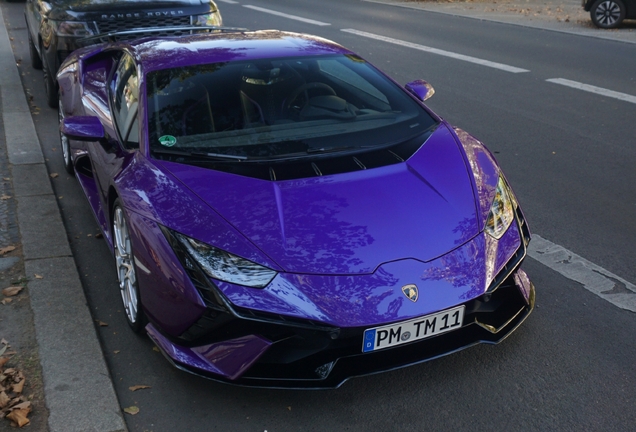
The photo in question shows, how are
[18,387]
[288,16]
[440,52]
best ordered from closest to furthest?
[18,387] → [440,52] → [288,16]

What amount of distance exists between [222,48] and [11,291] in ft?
6.24

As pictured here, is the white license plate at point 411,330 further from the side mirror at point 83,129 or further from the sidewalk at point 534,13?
the sidewalk at point 534,13

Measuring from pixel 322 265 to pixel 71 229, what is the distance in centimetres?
284

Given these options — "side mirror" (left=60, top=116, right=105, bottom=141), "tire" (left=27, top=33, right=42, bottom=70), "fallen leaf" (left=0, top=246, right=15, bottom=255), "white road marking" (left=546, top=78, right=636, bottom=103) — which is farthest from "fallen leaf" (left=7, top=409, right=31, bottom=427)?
"tire" (left=27, top=33, right=42, bottom=70)

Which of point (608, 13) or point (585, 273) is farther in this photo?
point (608, 13)

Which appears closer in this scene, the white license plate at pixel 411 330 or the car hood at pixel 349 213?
the white license plate at pixel 411 330

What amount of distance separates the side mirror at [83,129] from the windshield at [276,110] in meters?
0.45

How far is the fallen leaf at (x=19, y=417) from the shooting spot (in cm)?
313

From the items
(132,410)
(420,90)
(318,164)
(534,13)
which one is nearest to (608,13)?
(534,13)

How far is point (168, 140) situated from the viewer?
3.90 metres

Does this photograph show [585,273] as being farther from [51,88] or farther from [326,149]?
[51,88]

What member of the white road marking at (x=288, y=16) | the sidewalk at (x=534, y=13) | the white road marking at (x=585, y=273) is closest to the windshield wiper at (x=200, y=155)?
the white road marking at (x=585, y=273)

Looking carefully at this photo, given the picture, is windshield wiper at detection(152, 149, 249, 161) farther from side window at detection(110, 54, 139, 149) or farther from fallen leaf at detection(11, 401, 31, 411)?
fallen leaf at detection(11, 401, 31, 411)

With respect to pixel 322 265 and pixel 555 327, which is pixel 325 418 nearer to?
pixel 322 265
